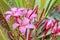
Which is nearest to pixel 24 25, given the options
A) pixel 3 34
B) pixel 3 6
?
pixel 3 34

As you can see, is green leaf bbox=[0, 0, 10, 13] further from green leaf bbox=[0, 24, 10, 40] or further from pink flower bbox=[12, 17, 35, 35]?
pink flower bbox=[12, 17, 35, 35]

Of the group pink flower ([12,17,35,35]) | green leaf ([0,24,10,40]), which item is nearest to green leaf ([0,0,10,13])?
green leaf ([0,24,10,40])

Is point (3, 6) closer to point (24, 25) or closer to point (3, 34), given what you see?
point (3, 34)

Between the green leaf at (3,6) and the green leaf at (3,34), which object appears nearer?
the green leaf at (3,34)

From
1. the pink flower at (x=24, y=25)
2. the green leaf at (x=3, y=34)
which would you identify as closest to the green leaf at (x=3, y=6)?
the green leaf at (x=3, y=34)

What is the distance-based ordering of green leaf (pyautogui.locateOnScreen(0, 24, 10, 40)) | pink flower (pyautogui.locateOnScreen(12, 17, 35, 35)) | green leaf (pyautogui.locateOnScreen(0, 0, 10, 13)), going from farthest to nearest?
green leaf (pyautogui.locateOnScreen(0, 0, 10, 13))
green leaf (pyautogui.locateOnScreen(0, 24, 10, 40))
pink flower (pyautogui.locateOnScreen(12, 17, 35, 35))

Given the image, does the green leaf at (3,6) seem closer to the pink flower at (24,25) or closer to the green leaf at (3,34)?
the green leaf at (3,34)

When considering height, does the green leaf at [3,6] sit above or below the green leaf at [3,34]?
above

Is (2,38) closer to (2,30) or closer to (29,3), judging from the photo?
(2,30)

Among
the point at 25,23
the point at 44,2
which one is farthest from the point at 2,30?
the point at 44,2

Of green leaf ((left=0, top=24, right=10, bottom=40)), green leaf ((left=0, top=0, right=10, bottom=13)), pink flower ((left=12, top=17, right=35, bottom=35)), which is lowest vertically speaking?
green leaf ((left=0, top=24, right=10, bottom=40))

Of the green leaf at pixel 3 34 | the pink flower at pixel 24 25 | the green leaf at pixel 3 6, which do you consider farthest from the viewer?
the green leaf at pixel 3 6
